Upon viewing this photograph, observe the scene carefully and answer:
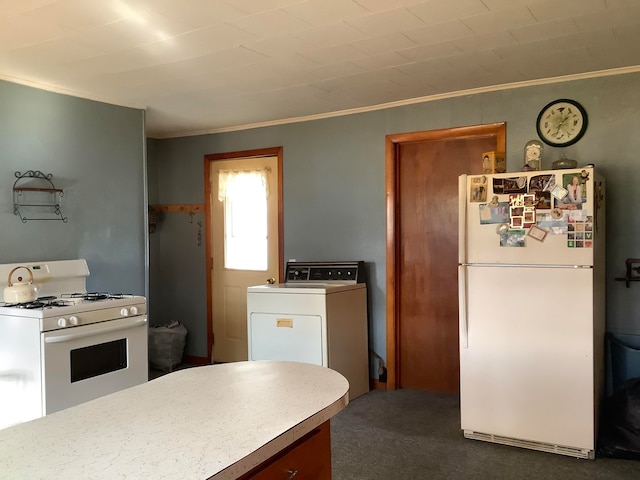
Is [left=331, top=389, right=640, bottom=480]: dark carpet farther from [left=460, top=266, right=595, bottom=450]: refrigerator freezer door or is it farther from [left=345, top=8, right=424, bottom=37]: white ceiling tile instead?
[left=345, top=8, right=424, bottom=37]: white ceiling tile

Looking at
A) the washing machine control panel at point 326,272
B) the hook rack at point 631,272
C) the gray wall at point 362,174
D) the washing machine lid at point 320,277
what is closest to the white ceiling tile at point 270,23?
the gray wall at point 362,174

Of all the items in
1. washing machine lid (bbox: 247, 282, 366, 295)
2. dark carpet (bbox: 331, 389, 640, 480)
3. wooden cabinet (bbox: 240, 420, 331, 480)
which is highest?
washing machine lid (bbox: 247, 282, 366, 295)

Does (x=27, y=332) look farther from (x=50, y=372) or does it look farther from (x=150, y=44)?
(x=150, y=44)

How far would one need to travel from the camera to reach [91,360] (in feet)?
9.51

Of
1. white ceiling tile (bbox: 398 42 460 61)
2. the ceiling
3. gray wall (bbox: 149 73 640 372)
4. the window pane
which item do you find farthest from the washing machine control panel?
white ceiling tile (bbox: 398 42 460 61)

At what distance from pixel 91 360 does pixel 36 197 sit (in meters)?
1.14

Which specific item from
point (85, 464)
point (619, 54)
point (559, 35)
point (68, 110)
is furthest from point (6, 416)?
point (619, 54)

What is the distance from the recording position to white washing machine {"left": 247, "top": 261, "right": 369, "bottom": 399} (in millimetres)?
3629

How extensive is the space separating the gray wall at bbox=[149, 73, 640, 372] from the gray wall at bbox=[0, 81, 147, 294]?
104 centimetres

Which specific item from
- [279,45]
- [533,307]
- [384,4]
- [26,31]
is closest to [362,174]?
[279,45]

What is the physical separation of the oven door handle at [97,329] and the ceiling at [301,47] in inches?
56.2

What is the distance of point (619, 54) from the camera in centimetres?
293

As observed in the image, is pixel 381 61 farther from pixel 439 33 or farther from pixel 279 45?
pixel 279 45

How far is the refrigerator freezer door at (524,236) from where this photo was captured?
2.74m
